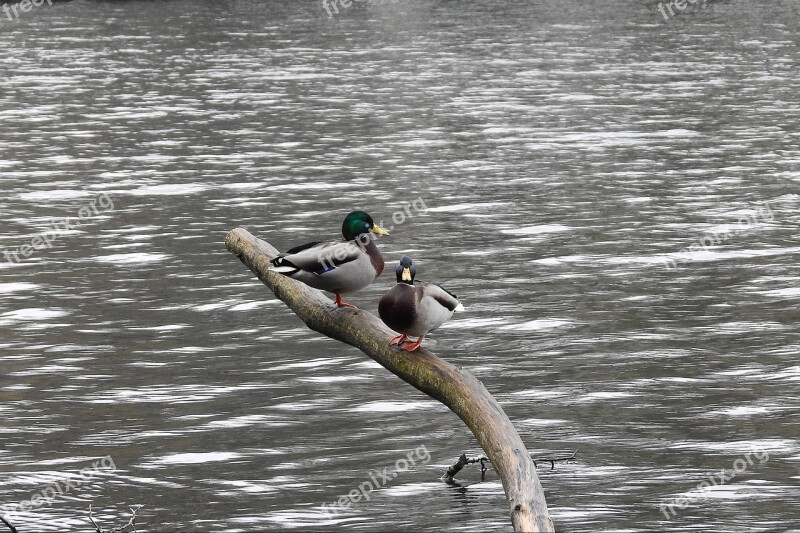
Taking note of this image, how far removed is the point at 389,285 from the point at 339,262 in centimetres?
622

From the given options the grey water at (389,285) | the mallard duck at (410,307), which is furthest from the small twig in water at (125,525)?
the mallard duck at (410,307)

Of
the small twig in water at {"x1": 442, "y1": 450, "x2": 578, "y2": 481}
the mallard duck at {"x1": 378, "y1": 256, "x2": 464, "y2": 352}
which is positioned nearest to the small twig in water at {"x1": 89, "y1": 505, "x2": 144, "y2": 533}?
the mallard duck at {"x1": 378, "y1": 256, "x2": 464, "y2": 352}

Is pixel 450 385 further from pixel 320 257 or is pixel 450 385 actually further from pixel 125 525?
pixel 125 525

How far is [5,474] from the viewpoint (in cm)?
979

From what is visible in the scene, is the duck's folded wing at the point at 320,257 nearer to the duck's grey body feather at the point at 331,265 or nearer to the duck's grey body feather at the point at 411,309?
the duck's grey body feather at the point at 331,265

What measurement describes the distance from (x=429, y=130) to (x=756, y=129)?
21.9 feet

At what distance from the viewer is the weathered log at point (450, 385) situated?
23.2 feet

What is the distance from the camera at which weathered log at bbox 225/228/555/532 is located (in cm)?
708

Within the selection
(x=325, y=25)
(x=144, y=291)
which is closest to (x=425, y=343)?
(x=144, y=291)

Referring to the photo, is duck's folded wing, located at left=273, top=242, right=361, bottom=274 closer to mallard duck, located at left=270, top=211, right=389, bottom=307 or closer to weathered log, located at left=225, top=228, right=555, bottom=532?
mallard duck, located at left=270, top=211, right=389, bottom=307

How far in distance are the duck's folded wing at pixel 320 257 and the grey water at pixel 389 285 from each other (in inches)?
60.8

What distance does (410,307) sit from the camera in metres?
8.41

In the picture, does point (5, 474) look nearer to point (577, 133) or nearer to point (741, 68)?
point (577, 133)

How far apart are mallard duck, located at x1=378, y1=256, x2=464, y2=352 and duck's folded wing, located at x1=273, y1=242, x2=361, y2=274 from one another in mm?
928
